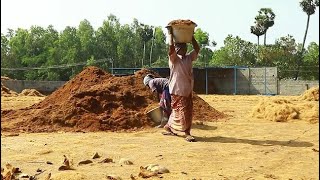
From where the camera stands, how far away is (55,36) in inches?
2581

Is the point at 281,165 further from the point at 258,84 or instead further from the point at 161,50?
the point at 161,50

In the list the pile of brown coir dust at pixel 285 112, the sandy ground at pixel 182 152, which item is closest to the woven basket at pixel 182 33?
the sandy ground at pixel 182 152

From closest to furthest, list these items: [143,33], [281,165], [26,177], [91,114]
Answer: [26,177] < [281,165] < [91,114] < [143,33]

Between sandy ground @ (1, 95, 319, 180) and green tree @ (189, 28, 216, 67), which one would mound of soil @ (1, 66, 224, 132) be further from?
green tree @ (189, 28, 216, 67)

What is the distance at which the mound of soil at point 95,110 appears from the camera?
988 cm

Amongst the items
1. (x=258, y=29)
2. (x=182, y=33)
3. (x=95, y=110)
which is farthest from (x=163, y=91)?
(x=258, y=29)

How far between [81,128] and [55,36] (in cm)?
5809

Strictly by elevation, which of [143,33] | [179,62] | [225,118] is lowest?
[225,118]

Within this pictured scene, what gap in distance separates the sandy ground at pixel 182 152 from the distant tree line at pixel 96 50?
1579 inches

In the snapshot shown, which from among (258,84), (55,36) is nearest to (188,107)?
(258,84)

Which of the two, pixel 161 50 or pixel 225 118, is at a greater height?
pixel 161 50

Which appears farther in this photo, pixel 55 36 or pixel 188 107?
pixel 55 36

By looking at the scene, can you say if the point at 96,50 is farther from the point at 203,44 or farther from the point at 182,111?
the point at 182,111

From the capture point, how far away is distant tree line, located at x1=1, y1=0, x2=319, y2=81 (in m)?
52.5
